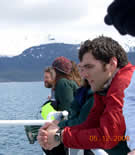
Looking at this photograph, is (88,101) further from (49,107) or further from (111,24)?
(49,107)

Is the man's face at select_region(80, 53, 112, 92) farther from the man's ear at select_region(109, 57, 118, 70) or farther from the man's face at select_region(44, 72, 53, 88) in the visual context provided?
the man's face at select_region(44, 72, 53, 88)

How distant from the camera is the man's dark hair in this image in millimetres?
1626

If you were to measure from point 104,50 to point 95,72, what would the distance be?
0.14 meters

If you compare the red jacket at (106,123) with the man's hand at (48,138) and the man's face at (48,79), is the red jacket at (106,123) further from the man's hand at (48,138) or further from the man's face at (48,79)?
the man's face at (48,79)

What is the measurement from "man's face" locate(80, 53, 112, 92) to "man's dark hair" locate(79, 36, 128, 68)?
0.10ft

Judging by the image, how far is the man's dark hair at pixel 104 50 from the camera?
1.63 metres

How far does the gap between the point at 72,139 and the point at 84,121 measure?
163mm

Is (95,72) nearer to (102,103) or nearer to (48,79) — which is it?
(102,103)

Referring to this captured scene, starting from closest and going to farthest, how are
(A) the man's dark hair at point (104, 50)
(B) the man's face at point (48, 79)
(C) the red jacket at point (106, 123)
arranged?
(C) the red jacket at point (106, 123)
(A) the man's dark hair at point (104, 50)
(B) the man's face at point (48, 79)

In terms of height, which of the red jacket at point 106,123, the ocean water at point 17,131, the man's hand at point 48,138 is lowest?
the ocean water at point 17,131

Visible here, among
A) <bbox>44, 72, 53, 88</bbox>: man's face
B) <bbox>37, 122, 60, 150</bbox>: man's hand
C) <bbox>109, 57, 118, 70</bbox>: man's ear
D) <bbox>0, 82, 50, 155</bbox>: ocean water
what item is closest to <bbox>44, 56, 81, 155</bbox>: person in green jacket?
<bbox>44, 72, 53, 88</bbox>: man's face

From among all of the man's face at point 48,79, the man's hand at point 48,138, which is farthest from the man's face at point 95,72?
the man's face at point 48,79

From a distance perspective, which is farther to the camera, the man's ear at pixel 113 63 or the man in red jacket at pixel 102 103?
the man's ear at pixel 113 63

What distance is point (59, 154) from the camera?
8.75 feet
